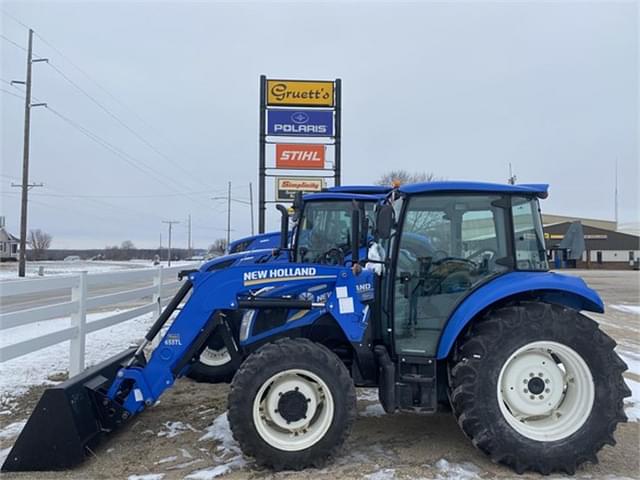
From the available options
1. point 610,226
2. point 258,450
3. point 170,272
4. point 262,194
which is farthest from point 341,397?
point 610,226

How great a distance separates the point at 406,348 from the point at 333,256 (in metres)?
2.23

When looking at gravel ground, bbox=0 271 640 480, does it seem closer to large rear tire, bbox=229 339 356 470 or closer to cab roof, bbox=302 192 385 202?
large rear tire, bbox=229 339 356 470

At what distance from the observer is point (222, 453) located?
12.9 ft

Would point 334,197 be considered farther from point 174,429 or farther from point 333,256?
point 174,429

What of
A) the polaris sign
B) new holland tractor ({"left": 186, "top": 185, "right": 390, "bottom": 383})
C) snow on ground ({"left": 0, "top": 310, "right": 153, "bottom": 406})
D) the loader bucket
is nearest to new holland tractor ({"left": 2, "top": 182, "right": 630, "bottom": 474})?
the loader bucket

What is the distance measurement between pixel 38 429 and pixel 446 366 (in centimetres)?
303

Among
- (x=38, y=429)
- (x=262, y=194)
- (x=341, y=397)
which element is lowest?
(x=38, y=429)

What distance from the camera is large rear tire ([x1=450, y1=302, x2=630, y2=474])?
11.9 feet

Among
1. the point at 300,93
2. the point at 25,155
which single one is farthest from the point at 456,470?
the point at 25,155

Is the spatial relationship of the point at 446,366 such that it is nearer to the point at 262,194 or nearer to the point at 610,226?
the point at 262,194

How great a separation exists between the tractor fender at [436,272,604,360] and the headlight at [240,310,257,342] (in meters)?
1.55

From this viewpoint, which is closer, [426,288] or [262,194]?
[426,288]

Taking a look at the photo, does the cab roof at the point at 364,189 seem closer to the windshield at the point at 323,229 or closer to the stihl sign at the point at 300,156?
the windshield at the point at 323,229

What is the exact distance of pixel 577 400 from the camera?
3836 millimetres
